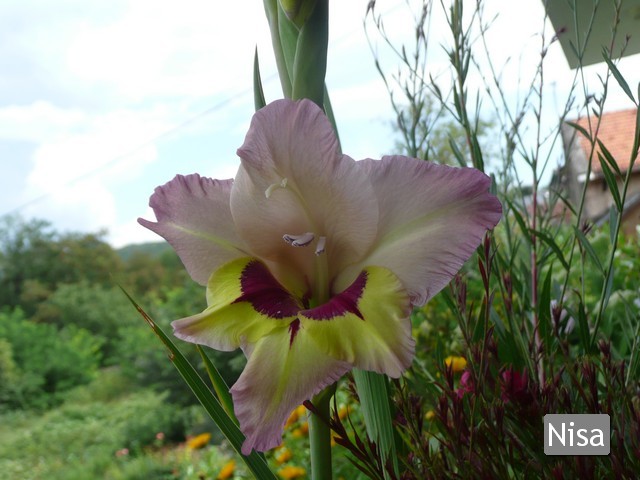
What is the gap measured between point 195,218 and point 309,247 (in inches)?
2.7

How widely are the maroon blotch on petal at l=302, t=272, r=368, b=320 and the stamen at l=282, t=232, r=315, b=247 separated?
34 millimetres

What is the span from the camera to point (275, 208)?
0.37 metres

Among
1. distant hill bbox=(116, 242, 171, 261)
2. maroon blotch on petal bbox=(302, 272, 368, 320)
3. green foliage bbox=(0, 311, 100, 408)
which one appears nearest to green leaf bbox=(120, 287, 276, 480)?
maroon blotch on petal bbox=(302, 272, 368, 320)

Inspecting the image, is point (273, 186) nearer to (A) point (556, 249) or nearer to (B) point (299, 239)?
(B) point (299, 239)

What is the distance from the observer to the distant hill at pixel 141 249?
1570 centimetres

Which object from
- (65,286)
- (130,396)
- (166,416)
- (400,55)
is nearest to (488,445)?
(400,55)

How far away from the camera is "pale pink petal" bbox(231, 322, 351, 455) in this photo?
321 mm

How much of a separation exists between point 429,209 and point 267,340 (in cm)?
11

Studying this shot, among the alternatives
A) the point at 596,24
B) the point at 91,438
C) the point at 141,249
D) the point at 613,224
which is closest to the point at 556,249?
the point at 613,224

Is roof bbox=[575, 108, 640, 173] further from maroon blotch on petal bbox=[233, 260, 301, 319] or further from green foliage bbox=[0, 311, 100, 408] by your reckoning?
maroon blotch on petal bbox=[233, 260, 301, 319]

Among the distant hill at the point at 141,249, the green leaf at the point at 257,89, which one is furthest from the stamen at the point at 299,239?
the distant hill at the point at 141,249

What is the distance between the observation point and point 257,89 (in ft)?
1.47

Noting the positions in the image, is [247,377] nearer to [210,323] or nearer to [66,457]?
[210,323]

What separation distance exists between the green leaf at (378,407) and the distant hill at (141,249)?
50.5 feet
